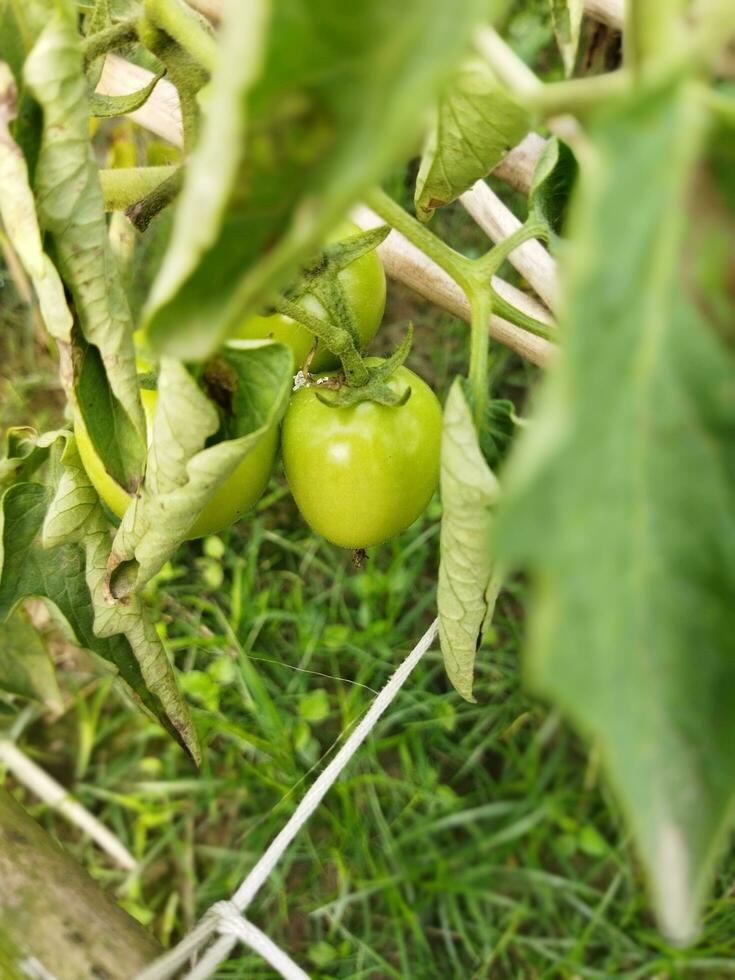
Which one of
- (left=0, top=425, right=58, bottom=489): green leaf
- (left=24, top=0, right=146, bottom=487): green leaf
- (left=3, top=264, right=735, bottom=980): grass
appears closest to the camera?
(left=24, top=0, right=146, bottom=487): green leaf

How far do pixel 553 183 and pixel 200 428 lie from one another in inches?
16.2

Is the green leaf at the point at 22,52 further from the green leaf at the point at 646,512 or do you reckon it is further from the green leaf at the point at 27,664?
the green leaf at the point at 27,664

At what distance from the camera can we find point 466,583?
2.10 ft

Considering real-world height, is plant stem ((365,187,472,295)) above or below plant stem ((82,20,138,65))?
below

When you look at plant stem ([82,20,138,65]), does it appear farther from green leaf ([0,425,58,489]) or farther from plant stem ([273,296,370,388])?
green leaf ([0,425,58,489])

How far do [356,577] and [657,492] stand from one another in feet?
4.79

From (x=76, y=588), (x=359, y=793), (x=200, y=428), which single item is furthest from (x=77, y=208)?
(x=359, y=793)

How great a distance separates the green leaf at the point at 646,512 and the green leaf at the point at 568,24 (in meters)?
0.53

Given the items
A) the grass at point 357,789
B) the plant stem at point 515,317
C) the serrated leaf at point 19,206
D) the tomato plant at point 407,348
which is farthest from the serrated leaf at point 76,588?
the grass at point 357,789

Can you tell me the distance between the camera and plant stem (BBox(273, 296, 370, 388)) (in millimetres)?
738

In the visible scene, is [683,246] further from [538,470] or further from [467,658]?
[467,658]

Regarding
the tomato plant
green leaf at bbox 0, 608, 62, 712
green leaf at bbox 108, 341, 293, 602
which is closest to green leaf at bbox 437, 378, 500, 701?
the tomato plant

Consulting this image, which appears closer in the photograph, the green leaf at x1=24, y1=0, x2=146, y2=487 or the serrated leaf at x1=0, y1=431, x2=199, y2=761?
the green leaf at x1=24, y1=0, x2=146, y2=487

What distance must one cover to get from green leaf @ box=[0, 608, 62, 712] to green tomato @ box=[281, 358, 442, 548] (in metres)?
0.42
